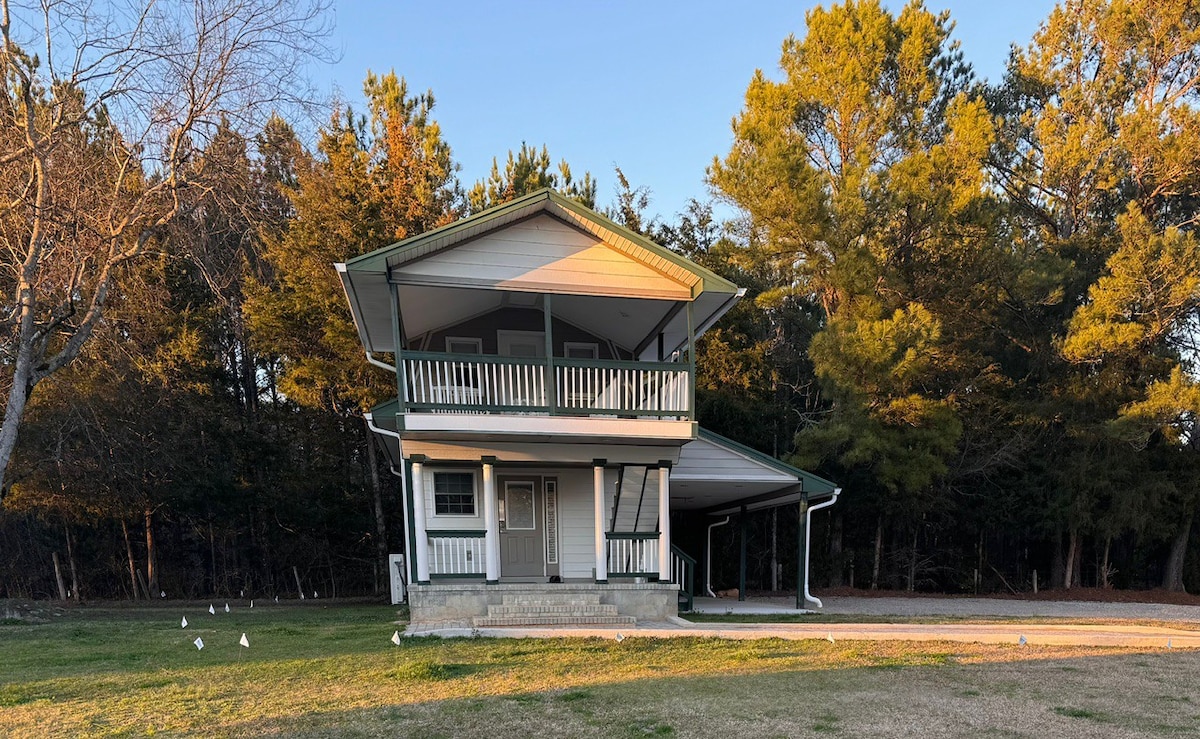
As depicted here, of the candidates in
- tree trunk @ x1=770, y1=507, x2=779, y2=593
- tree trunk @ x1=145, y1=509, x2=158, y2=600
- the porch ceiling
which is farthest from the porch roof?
tree trunk @ x1=145, y1=509, x2=158, y2=600

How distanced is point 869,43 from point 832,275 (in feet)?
21.7

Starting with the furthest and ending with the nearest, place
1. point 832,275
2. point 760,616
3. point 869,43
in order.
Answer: point 869,43 → point 832,275 → point 760,616

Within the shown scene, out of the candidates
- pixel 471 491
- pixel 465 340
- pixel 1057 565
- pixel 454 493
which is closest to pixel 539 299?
pixel 465 340

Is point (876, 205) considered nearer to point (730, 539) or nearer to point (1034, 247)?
point (1034, 247)

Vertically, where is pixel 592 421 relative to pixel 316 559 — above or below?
above

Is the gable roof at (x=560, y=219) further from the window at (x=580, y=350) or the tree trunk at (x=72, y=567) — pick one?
the tree trunk at (x=72, y=567)

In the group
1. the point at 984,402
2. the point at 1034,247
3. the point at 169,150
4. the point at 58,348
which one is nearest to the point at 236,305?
the point at 58,348

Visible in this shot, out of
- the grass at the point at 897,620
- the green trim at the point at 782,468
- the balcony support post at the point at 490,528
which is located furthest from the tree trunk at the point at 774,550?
the balcony support post at the point at 490,528

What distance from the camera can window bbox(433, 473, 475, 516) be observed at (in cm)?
1351

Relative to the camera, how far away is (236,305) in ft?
73.2

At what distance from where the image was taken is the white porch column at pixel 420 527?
1182cm

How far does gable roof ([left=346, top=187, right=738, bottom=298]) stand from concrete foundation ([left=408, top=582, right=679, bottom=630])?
5.03m

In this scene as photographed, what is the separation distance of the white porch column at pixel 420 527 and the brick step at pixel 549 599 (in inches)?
53.2

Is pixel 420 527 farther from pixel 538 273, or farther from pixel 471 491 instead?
pixel 538 273
